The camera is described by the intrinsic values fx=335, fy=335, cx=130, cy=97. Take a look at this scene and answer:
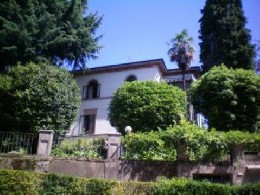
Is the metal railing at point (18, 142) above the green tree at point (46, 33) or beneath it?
beneath

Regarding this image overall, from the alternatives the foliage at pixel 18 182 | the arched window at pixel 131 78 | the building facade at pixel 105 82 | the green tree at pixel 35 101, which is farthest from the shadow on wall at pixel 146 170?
the arched window at pixel 131 78

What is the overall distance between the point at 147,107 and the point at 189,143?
545 centimetres

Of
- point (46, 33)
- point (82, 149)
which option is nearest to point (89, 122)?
point (46, 33)

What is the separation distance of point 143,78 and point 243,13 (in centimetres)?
932

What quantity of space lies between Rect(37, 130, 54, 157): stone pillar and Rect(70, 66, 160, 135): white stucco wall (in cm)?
1171

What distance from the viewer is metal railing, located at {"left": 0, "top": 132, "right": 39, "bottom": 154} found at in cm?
1594

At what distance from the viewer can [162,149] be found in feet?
47.3

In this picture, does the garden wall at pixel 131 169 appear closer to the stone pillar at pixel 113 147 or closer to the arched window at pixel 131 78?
the stone pillar at pixel 113 147

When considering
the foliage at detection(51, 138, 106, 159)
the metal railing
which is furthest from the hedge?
the metal railing

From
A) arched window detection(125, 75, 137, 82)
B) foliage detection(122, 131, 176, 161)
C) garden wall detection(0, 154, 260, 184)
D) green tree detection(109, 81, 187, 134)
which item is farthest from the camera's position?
arched window detection(125, 75, 137, 82)

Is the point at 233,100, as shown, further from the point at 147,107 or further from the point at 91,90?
the point at 91,90

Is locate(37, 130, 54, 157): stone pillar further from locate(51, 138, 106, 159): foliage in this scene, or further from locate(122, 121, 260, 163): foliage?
locate(122, 121, 260, 163): foliage

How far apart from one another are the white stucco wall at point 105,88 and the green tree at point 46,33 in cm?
316

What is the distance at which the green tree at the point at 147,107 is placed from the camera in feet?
61.5
